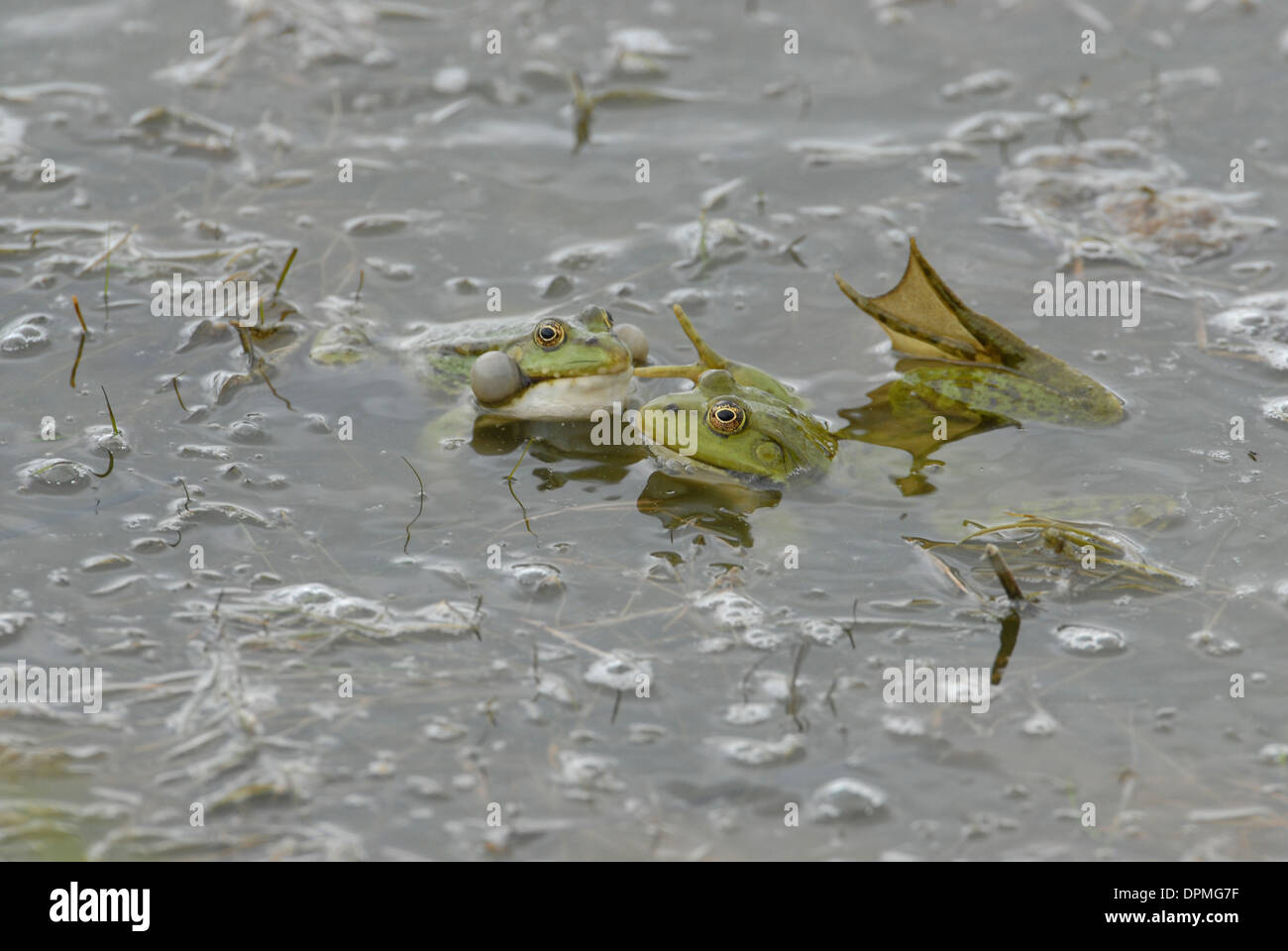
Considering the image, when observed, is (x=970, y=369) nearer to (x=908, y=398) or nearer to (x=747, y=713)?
(x=908, y=398)

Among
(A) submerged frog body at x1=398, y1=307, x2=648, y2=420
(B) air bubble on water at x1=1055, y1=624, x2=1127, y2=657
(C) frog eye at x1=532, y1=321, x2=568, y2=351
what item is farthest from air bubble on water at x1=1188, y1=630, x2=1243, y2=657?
(C) frog eye at x1=532, y1=321, x2=568, y2=351

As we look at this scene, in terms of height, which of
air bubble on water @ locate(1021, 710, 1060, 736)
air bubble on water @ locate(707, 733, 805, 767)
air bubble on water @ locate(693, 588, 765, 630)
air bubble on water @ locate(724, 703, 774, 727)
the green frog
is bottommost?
air bubble on water @ locate(707, 733, 805, 767)

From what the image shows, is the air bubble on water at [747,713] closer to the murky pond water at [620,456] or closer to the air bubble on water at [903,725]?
the murky pond water at [620,456]

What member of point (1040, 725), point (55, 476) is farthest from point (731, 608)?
point (55, 476)

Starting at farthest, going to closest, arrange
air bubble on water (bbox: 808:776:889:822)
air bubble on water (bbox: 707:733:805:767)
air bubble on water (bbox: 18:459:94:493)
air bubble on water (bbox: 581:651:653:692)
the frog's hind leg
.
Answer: the frog's hind leg
air bubble on water (bbox: 18:459:94:493)
air bubble on water (bbox: 581:651:653:692)
air bubble on water (bbox: 707:733:805:767)
air bubble on water (bbox: 808:776:889:822)

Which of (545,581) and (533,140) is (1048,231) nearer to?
(533,140)

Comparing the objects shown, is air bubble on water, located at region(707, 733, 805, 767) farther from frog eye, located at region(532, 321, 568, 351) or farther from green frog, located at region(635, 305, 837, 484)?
frog eye, located at region(532, 321, 568, 351)

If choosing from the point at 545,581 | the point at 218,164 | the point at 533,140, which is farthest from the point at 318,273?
the point at 545,581
